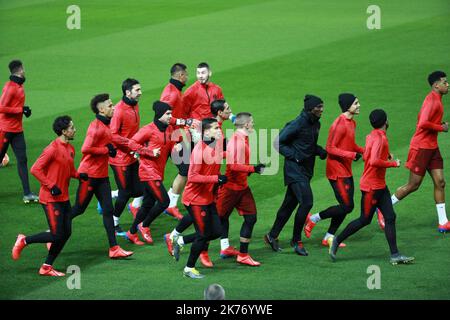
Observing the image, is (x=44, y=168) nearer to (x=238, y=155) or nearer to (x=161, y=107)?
(x=161, y=107)

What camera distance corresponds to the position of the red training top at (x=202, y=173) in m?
13.9

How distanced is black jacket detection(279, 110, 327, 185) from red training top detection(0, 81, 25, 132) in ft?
17.7

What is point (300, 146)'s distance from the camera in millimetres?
14992

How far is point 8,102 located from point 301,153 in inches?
232

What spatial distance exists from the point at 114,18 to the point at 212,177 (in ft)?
69.2

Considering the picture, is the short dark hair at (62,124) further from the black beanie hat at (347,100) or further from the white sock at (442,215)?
the white sock at (442,215)

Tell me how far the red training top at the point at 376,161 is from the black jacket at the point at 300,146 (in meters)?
0.76

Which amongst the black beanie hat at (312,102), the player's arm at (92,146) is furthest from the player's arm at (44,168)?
the black beanie hat at (312,102)

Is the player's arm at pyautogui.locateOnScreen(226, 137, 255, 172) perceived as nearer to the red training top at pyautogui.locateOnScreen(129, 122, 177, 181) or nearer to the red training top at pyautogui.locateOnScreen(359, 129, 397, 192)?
the red training top at pyautogui.locateOnScreen(129, 122, 177, 181)

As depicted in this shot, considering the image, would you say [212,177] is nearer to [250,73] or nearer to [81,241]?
[81,241]

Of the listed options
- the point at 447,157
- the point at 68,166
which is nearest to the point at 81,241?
the point at 68,166

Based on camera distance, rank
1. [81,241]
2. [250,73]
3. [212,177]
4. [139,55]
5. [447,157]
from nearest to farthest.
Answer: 1. [212,177]
2. [81,241]
3. [447,157]
4. [250,73]
5. [139,55]

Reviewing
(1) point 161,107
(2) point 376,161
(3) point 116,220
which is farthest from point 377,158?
(3) point 116,220

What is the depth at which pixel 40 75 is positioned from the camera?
90.1 feet
